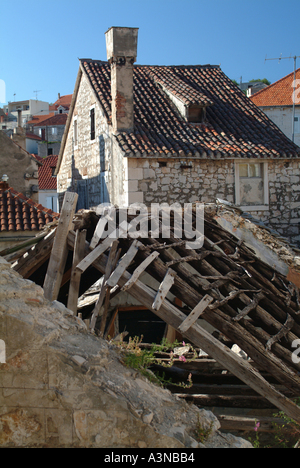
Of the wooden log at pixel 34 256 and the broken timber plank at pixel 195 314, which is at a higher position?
the wooden log at pixel 34 256

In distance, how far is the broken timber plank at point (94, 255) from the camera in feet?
15.7

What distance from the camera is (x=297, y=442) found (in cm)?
394

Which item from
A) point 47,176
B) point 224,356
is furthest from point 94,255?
point 47,176

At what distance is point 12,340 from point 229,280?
2867mm

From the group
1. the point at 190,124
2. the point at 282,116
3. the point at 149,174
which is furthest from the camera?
the point at 282,116

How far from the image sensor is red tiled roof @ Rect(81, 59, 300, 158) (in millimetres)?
13023

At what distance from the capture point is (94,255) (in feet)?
16.1

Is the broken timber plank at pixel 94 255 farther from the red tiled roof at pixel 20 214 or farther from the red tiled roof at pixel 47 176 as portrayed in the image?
the red tiled roof at pixel 47 176

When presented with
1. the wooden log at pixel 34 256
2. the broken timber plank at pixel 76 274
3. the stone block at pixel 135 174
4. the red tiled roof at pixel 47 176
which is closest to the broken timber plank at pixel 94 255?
the broken timber plank at pixel 76 274

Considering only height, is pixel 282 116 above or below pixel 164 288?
above

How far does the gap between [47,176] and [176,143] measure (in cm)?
2317

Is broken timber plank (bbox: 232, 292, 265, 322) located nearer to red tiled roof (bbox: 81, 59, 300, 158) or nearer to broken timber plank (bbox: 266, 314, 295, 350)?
broken timber plank (bbox: 266, 314, 295, 350)

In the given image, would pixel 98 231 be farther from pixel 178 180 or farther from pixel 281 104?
pixel 281 104

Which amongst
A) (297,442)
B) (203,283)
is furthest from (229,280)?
(297,442)
